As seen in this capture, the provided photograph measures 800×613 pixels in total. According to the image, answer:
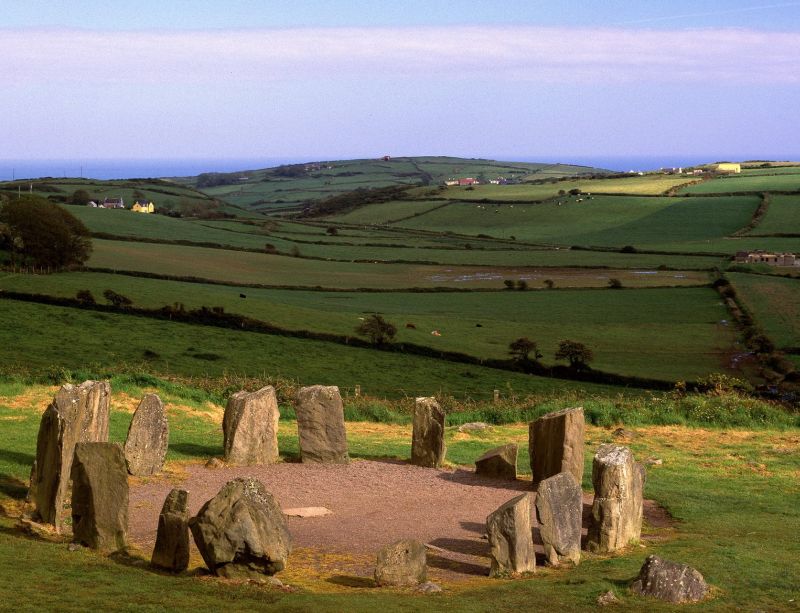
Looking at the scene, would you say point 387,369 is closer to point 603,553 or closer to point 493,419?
point 493,419

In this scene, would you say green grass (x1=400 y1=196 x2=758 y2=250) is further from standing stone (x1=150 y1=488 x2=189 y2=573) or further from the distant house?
standing stone (x1=150 y1=488 x2=189 y2=573)

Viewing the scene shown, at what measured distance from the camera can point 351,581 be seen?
53.0 feet

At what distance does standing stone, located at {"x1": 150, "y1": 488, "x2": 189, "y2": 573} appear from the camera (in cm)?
1573

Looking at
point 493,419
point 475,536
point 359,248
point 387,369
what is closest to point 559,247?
point 359,248

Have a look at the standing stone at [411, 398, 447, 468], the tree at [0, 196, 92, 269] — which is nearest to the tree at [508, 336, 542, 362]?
the tree at [0, 196, 92, 269]

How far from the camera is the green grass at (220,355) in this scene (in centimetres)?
5244

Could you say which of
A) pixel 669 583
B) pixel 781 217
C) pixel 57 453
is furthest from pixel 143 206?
pixel 669 583

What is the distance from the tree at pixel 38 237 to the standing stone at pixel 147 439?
6032 cm

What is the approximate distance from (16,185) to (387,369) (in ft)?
379

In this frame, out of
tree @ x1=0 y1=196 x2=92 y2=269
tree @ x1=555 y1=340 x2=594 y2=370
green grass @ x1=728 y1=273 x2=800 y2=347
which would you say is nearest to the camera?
tree @ x1=555 y1=340 x2=594 y2=370

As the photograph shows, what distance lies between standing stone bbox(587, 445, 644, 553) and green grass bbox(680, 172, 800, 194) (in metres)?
154

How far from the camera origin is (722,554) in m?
17.3

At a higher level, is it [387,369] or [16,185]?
[16,185]

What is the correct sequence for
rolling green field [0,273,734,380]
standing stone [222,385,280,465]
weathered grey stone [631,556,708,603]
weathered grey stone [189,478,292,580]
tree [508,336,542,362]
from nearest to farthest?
weathered grey stone [631,556,708,603]
weathered grey stone [189,478,292,580]
standing stone [222,385,280,465]
tree [508,336,542,362]
rolling green field [0,273,734,380]
